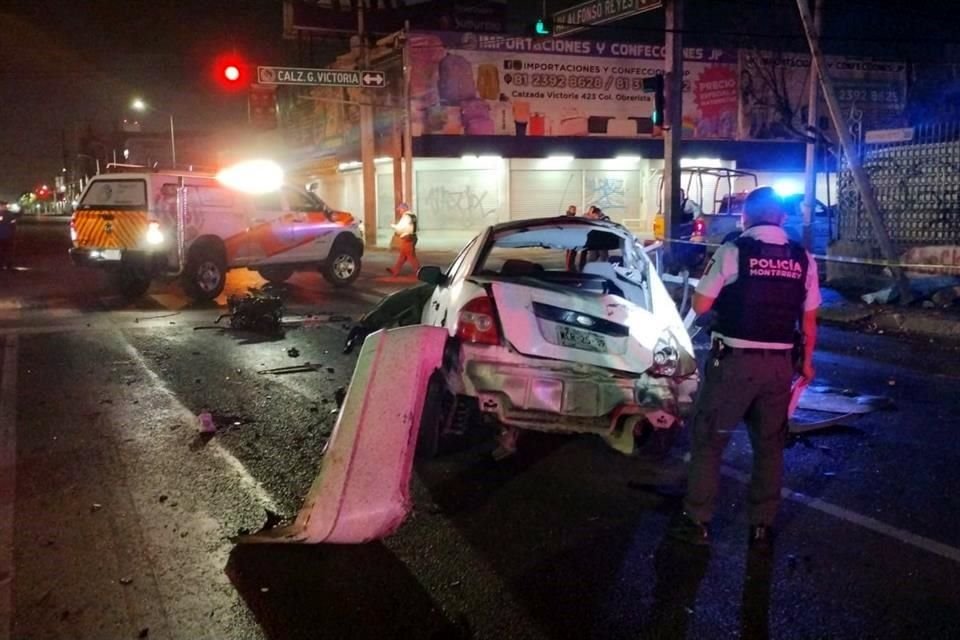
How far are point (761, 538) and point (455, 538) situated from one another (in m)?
1.47

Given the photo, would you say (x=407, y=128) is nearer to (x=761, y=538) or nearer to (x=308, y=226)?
(x=308, y=226)

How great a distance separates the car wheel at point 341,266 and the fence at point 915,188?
878 centimetres

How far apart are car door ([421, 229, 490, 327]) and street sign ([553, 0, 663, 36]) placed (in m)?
9.12

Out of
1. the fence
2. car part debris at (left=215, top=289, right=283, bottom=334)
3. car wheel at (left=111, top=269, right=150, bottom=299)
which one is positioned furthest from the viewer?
car wheel at (left=111, top=269, right=150, bottom=299)

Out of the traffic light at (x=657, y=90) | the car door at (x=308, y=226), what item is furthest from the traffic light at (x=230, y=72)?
the traffic light at (x=657, y=90)

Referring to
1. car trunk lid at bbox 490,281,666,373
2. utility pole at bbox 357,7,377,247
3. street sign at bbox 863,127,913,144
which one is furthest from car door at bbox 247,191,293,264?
utility pole at bbox 357,7,377,247

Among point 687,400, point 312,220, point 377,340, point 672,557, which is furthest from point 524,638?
point 312,220

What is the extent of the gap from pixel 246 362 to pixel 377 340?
16.0ft

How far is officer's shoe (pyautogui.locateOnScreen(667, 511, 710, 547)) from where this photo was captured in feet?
13.9

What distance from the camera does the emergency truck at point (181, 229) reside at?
13.8 metres

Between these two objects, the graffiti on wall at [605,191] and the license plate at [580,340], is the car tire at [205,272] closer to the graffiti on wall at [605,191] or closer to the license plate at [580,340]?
the license plate at [580,340]

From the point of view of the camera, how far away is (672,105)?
1505 centimetres

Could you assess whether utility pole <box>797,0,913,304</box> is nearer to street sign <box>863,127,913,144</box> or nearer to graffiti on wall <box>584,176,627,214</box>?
street sign <box>863,127,913,144</box>

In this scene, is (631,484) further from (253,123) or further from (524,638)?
(253,123)
